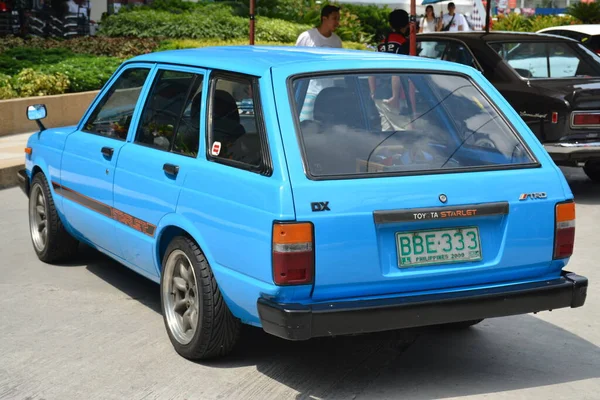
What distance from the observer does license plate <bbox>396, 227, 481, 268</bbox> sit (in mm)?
4680

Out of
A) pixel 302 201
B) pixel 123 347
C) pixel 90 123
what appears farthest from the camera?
pixel 90 123

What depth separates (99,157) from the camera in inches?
247

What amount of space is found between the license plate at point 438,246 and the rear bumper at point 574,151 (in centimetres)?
559

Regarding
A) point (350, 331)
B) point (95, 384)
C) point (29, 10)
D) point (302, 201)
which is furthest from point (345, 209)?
point (29, 10)

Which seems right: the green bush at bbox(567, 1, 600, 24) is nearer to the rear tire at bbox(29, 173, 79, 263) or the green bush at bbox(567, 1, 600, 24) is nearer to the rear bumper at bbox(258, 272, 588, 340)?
the rear tire at bbox(29, 173, 79, 263)

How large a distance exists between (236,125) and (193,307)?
0.99m

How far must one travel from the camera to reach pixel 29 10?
81.4 ft

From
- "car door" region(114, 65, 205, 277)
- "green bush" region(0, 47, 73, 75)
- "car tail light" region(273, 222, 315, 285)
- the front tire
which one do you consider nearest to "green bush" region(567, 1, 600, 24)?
"green bush" region(0, 47, 73, 75)

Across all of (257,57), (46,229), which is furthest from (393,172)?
(46,229)

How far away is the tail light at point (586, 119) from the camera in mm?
10188

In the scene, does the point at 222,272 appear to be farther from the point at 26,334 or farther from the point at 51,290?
the point at 51,290

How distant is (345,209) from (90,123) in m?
2.79

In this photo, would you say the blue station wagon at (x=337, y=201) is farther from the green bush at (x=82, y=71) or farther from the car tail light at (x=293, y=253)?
the green bush at (x=82, y=71)

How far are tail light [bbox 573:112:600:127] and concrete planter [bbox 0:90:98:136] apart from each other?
7707 millimetres
